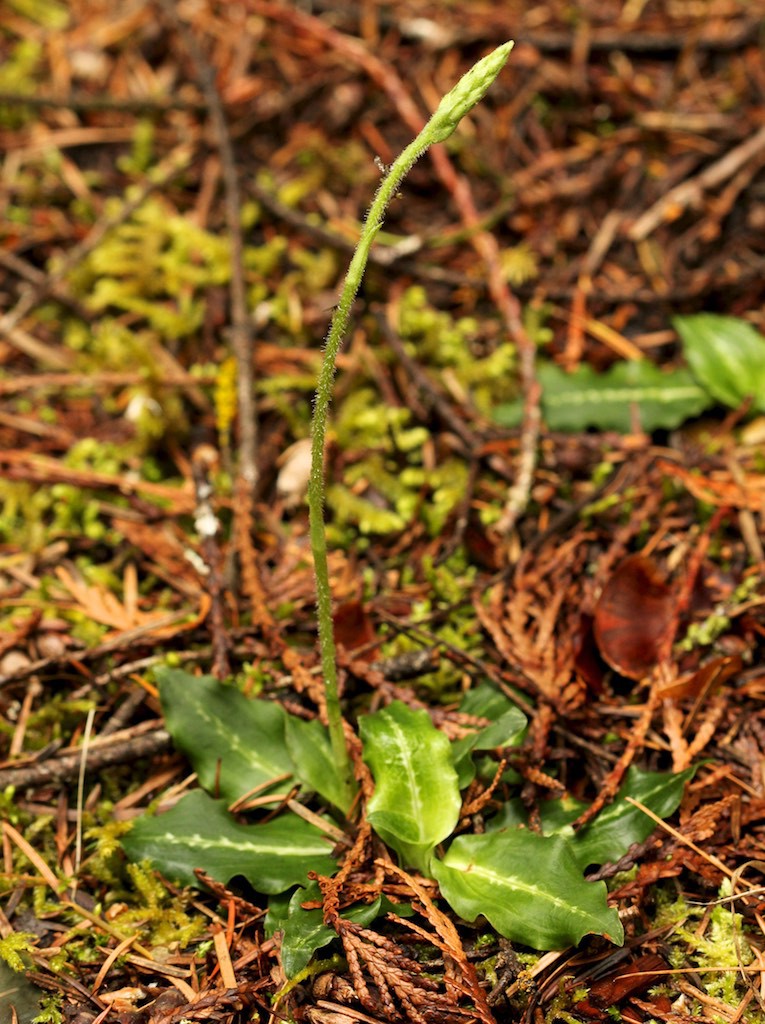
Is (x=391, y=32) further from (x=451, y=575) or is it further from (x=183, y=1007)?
(x=183, y=1007)

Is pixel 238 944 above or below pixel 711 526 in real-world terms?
above

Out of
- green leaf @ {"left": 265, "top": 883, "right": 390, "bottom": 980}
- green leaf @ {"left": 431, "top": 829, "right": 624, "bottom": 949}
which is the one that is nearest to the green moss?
green leaf @ {"left": 431, "top": 829, "right": 624, "bottom": 949}

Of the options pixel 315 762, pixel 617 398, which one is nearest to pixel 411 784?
pixel 315 762

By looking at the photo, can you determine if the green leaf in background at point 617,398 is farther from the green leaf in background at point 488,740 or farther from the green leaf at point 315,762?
the green leaf at point 315,762

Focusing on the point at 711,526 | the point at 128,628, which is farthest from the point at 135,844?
the point at 711,526

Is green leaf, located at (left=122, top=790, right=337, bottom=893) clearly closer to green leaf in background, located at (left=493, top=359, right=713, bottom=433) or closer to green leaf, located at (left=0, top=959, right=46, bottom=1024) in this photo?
green leaf, located at (left=0, top=959, right=46, bottom=1024)

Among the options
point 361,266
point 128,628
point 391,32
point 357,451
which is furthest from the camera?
point 391,32

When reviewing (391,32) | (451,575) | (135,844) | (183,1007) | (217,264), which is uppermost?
(391,32)

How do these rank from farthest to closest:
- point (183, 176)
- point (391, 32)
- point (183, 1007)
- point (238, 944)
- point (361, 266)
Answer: point (391, 32), point (183, 176), point (238, 944), point (183, 1007), point (361, 266)
